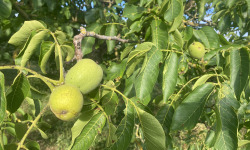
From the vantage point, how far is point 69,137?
14.1 feet

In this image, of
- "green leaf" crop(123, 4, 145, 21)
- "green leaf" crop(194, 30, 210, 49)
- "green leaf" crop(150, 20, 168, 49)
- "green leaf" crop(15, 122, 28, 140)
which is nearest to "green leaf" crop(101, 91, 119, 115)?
"green leaf" crop(150, 20, 168, 49)

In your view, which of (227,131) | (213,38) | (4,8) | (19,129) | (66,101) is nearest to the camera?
(66,101)

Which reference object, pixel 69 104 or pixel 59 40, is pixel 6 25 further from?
pixel 69 104

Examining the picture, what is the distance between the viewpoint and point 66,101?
3.22 ft

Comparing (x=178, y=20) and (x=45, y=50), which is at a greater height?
(x=178, y=20)

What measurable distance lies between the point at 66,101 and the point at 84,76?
179mm

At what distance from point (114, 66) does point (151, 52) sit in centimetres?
Answer: 52

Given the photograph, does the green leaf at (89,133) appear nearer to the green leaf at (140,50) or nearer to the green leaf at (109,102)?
the green leaf at (109,102)

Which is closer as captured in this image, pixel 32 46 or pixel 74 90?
pixel 74 90

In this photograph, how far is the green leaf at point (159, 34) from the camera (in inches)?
60.6

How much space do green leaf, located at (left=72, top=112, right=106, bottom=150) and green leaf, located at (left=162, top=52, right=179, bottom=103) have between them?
412 millimetres

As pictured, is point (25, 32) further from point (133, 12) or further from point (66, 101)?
point (133, 12)

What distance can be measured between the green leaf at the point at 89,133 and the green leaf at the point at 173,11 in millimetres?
803

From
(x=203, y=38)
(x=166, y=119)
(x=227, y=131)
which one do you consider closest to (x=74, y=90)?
(x=166, y=119)
